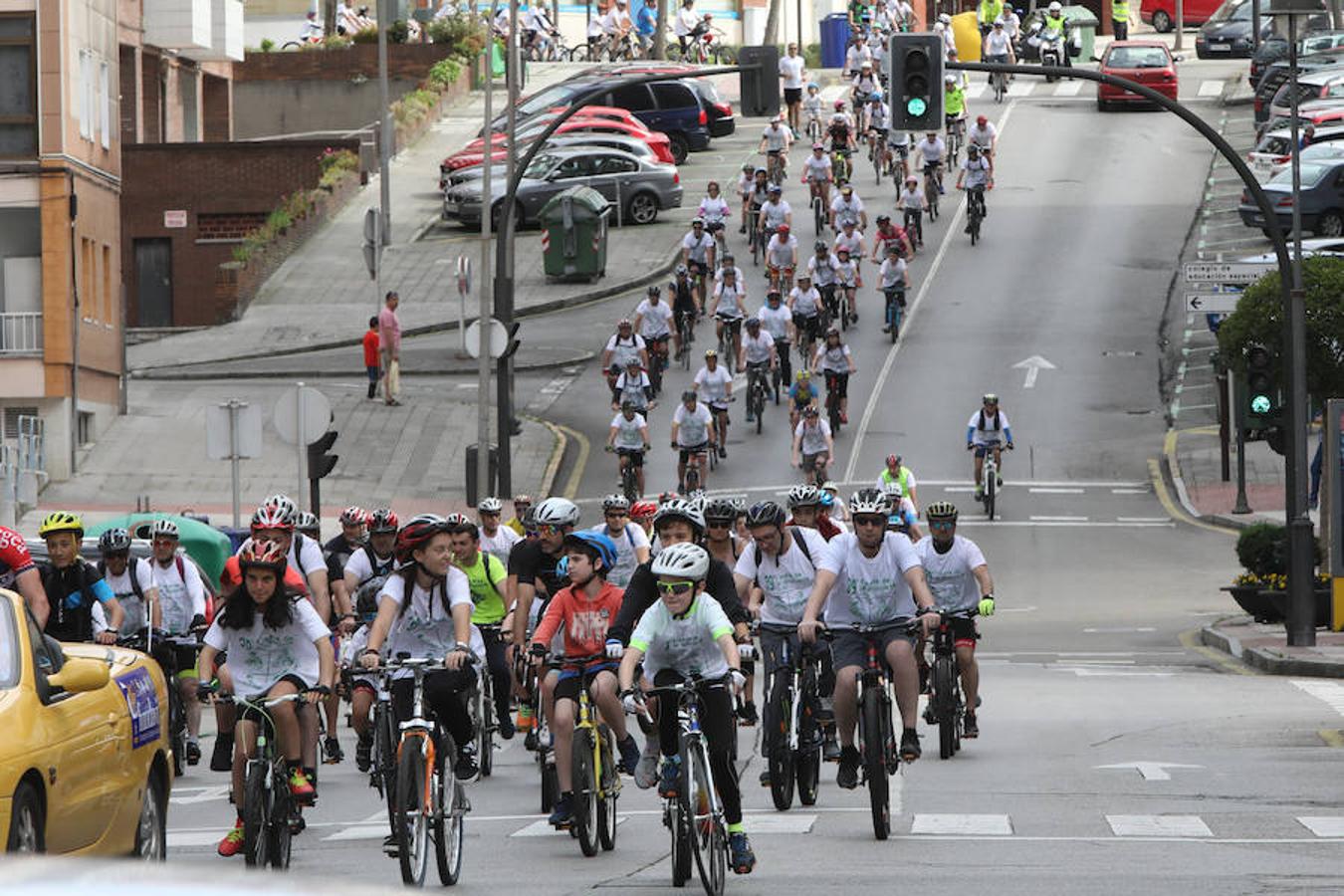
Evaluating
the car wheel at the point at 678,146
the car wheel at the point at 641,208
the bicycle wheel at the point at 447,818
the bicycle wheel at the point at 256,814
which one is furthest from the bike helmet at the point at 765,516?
the car wheel at the point at 678,146

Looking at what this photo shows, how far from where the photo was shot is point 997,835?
13.9 metres

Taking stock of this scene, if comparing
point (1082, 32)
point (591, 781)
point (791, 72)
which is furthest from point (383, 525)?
point (1082, 32)

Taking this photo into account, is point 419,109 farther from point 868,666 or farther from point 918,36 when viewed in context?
point 868,666

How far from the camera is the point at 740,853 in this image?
483 inches

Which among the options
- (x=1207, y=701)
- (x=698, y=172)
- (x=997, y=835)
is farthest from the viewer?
(x=698, y=172)

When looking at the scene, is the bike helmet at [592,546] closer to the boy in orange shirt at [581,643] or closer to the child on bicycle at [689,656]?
the boy in orange shirt at [581,643]

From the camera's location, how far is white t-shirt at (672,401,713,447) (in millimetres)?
35500

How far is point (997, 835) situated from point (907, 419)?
87.8 feet

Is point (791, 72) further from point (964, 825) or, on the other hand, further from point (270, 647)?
point (270, 647)

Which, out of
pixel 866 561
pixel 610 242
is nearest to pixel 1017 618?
pixel 866 561

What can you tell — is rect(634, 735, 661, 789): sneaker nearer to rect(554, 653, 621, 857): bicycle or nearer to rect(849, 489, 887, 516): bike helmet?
rect(554, 653, 621, 857): bicycle

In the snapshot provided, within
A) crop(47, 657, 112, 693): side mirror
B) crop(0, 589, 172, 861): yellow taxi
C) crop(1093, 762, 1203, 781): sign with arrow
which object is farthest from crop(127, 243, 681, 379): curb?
crop(47, 657, 112, 693): side mirror

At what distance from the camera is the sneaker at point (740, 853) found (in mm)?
12266

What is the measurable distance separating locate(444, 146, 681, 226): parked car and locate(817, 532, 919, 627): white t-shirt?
3981 cm
